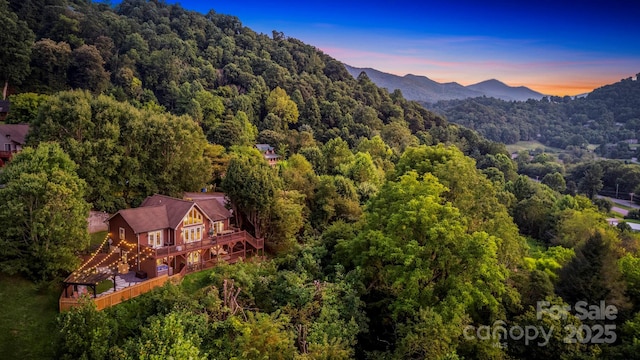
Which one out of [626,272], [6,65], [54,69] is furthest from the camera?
[54,69]


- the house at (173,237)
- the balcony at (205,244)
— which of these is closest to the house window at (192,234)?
the house at (173,237)

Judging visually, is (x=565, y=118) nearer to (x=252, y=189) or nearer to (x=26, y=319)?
(x=252, y=189)

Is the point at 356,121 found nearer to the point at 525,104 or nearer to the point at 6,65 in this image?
the point at 6,65

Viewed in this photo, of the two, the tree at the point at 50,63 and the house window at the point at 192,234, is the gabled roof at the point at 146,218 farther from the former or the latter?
the tree at the point at 50,63

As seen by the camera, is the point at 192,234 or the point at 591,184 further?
the point at 591,184

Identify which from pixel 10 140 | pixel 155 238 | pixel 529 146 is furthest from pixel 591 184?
pixel 10 140

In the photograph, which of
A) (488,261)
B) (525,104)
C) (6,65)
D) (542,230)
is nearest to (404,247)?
(488,261)
